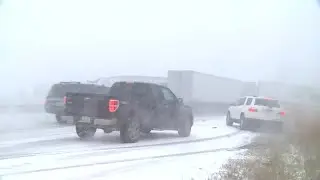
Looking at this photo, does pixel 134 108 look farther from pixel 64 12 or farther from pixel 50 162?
pixel 64 12

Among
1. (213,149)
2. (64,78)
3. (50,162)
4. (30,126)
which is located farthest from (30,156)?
(30,126)

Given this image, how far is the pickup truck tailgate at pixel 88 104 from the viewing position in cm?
690

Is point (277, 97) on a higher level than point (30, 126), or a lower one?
higher

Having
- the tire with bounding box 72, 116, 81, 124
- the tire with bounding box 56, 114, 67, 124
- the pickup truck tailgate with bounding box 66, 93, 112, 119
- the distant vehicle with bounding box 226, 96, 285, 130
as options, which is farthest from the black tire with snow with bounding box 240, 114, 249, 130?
the tire with bounding box 56, 114, 67, 124

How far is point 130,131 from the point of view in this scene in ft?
24.5

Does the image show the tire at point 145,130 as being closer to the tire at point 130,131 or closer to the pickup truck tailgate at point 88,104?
the tire at point 130,131

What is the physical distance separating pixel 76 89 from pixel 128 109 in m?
0.92

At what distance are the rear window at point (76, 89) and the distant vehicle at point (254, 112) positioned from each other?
209 cm

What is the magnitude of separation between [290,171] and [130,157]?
8.72 feet

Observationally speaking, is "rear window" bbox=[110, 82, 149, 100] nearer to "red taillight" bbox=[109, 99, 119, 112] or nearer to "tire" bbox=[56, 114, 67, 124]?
"red taillight" bbox=[109, 99, 119, 112]

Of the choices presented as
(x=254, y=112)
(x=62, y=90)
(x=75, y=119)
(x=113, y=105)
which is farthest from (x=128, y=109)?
(x=254, y=112)

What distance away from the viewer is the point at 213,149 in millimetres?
6297

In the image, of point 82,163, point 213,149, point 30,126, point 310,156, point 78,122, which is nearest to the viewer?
point 310,156

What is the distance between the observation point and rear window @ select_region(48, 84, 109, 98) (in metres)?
6.55
